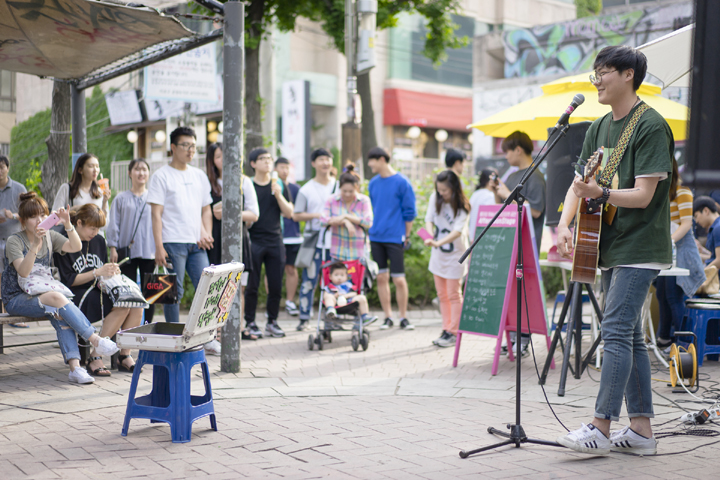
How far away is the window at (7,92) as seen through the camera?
51.4 feet

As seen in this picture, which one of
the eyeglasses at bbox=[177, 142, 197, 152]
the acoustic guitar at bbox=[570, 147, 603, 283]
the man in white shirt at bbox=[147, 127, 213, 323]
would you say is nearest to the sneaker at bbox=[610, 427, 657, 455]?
the acoustic guitar at bbox=[570, 147, 603, 283]

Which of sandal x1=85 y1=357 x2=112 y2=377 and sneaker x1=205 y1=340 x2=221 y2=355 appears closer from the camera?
sandal x1=85 y1=357 x2=112 y2=377

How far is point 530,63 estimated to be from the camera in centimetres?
3350

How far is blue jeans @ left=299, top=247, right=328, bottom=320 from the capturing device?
8461 mm

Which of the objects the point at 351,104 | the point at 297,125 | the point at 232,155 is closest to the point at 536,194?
the point at 232,155

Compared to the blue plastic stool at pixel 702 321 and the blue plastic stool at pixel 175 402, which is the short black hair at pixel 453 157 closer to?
the blue plastic stool at pixel 702 321

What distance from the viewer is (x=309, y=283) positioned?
848cm

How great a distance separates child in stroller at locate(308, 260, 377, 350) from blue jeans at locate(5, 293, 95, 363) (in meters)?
2.33

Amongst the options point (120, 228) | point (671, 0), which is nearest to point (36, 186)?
point (120, 228)

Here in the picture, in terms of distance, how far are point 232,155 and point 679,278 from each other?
447cm

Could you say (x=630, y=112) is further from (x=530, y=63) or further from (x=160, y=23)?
(x=530, y=63)

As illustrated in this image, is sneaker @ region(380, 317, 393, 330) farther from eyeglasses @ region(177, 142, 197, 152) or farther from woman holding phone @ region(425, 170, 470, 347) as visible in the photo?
eyeglasses @ region(177, 142, 197, 152)

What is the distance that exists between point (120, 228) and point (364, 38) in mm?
6128

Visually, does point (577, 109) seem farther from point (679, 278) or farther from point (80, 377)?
point (80, 377)
